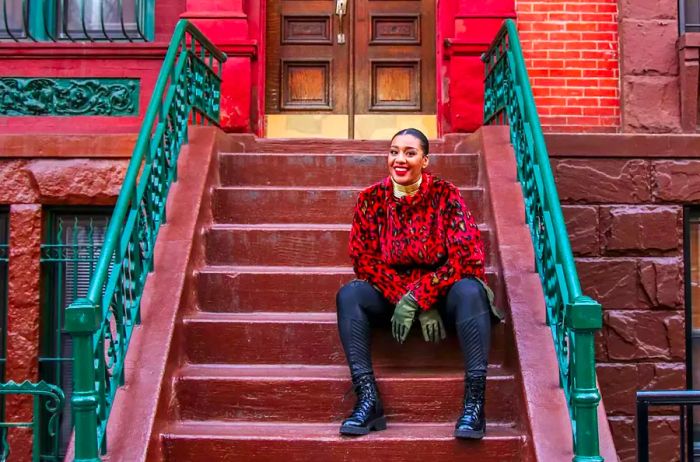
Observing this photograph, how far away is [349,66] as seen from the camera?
7.36 metres

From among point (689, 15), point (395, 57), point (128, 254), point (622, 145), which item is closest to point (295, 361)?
point (128, 254)

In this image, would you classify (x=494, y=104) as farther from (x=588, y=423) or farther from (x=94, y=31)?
(x=94, y=31)

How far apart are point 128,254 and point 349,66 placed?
3790 mm

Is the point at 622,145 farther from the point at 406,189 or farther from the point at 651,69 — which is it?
the point at 406,189

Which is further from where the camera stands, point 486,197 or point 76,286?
point 76,286

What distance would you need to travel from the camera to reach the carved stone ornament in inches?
261

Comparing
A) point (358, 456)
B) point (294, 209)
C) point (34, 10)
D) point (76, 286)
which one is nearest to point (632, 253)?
point (294, 209)

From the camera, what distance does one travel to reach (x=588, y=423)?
3404 millimetres

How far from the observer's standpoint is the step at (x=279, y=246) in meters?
5.12

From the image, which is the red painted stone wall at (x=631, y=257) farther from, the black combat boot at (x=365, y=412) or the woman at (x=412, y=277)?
the black combat boot at (x=365, y=412)

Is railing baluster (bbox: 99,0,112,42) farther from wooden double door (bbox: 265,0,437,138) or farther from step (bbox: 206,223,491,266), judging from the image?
step (bbox: 206,223,491,266)

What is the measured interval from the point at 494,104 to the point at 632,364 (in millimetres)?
2277

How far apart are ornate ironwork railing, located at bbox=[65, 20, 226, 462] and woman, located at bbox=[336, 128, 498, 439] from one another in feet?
3.80

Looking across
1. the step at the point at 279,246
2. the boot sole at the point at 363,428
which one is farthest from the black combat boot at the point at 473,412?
the step at the point at 279,246
